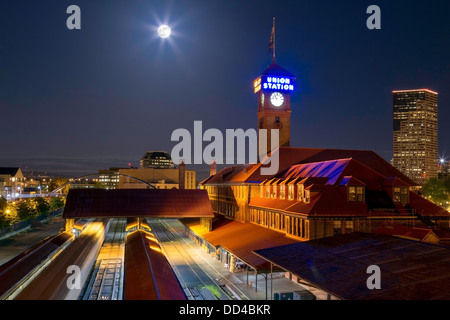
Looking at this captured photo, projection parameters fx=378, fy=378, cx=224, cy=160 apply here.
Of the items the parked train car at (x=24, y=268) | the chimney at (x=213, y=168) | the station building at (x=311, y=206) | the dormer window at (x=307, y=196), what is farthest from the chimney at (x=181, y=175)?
the dormer window at (x=307, y=196)

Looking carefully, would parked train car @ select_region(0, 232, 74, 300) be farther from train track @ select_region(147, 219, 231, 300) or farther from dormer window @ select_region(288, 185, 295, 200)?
dormer window @ select_region(288, 185, 295, 200)

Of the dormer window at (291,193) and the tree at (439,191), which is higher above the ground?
the dormer window at (291,193)

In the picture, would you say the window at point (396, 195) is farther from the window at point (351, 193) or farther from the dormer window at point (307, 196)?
the dormer window at point (307, 196)

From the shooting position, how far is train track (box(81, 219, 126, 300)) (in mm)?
38616

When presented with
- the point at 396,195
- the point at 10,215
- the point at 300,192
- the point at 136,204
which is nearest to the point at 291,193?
the point at 300,192

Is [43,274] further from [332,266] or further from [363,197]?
[363,197]

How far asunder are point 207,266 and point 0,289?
2818 centimetres

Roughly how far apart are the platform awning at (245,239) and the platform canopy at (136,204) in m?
4.74

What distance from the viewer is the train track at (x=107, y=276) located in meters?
38.6

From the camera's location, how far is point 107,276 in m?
46.4

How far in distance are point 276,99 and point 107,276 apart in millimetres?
52614

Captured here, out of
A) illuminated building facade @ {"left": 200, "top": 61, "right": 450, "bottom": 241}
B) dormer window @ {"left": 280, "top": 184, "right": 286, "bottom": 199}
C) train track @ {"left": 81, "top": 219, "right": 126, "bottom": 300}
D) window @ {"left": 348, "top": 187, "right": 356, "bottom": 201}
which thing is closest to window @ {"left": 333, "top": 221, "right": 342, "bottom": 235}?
illuminated building facade @ {"left": 200, "top": 61, "right": 450, "bottom": 241}

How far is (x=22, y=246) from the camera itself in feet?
228

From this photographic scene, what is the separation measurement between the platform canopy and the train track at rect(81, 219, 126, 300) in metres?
7.01
